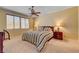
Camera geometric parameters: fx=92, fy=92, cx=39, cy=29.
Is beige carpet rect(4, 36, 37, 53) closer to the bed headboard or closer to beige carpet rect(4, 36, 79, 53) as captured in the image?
beige carpet rect(4, 36, 79, 53)

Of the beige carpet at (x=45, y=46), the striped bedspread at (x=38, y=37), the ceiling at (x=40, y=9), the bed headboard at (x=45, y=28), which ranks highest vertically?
the ceiling at (x=40, y=9)

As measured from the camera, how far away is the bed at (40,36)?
2080 millimetres

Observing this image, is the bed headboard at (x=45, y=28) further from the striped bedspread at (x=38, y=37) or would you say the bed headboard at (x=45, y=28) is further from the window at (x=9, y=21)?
the window at (x=9, y=21)

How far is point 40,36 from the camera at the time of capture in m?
2.10

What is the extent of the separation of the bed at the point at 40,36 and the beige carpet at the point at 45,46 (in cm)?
9

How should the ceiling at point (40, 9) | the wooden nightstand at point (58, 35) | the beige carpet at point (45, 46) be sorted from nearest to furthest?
1. the ceiling at point (40, 9)
2. the beige carpet at point (45, 46)
3. the wooden nightstand at point (58, 35)

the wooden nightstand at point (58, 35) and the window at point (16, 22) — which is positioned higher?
the window at point (16, 22)

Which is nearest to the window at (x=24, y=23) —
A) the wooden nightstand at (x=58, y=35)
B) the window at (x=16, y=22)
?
the window at (x=16, y=22)

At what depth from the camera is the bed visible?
2.08m

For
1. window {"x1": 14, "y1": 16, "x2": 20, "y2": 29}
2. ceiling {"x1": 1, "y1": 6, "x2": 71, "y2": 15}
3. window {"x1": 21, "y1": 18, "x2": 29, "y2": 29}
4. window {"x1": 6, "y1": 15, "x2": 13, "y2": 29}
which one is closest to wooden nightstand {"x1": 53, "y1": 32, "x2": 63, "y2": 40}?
ceiling {"x1": 1, "y1": 6, "x2": 71, "y2": 15}

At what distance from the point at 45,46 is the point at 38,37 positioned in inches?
10.3
